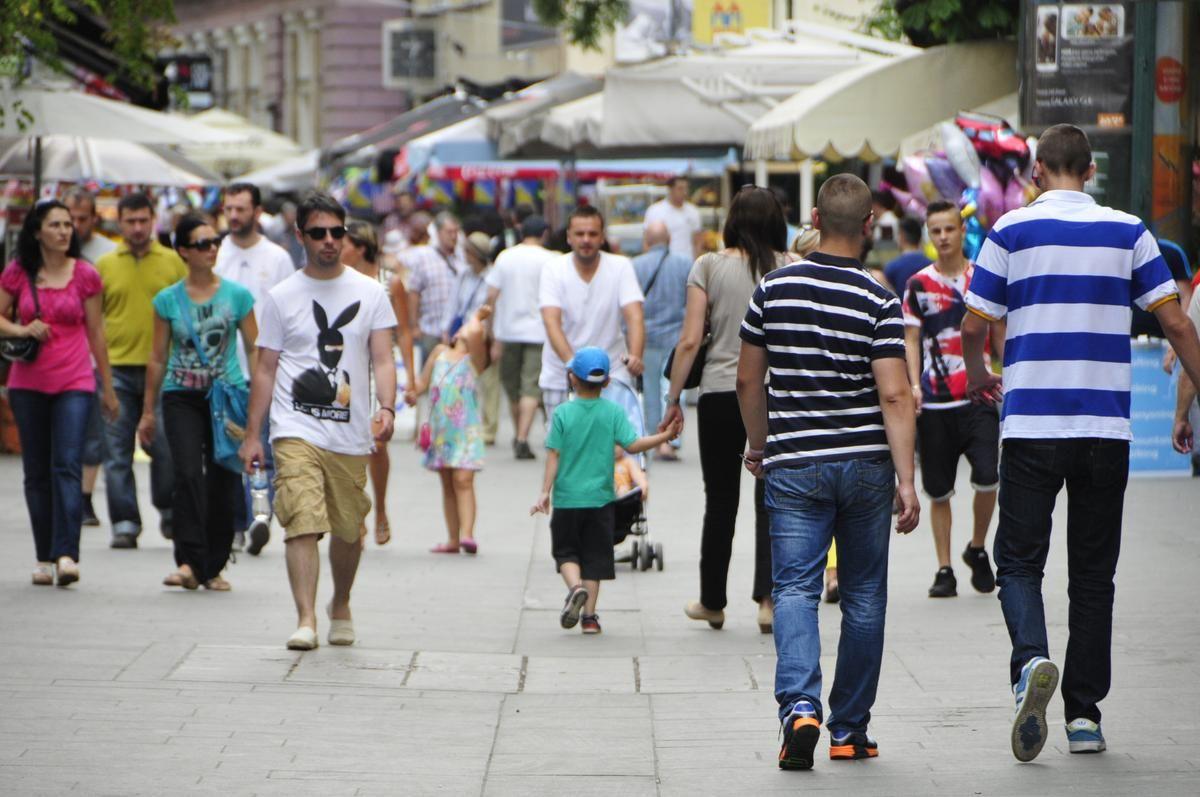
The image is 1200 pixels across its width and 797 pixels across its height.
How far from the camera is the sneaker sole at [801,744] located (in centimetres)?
591

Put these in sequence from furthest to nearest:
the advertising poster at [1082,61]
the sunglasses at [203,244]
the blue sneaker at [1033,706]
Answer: the advertising poster at [1082,61], the sunglasses at [203,244], the blue sneaker at [1033,706]

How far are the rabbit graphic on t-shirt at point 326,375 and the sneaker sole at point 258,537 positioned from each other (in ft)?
9.15

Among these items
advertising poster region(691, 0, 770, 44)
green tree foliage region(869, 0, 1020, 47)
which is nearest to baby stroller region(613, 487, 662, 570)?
green tree foliage region(869, 0, 1020, 47)

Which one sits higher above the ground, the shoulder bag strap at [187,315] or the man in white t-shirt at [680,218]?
the man in white t-shirt at [680,218]

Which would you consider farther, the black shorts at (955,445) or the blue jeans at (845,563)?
the black shorts at (955,445)

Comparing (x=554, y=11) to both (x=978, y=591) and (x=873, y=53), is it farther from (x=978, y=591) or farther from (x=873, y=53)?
(x=978, y=591)

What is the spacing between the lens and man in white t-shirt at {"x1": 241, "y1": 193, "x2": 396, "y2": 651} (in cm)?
798

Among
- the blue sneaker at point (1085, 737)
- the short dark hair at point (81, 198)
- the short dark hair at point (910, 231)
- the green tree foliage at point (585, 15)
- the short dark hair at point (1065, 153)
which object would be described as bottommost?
the blue sneaker at point (1085, 737)

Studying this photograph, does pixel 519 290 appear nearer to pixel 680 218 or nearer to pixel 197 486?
pixel 680 218

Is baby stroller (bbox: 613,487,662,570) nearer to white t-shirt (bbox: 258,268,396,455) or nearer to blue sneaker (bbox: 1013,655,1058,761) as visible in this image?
white t-shirt (bbox: 258,268,396,455)

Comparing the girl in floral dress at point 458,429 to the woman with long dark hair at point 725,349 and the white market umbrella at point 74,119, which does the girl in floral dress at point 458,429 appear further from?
the white market umbrella at point 74,119

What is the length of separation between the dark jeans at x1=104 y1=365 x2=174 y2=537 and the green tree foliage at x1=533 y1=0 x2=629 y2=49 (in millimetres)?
16264

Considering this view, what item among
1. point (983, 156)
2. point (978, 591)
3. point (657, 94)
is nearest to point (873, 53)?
point (657, 94)

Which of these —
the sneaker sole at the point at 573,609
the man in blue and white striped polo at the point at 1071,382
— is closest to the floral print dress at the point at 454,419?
the sneaker sole at the point at 573,609
